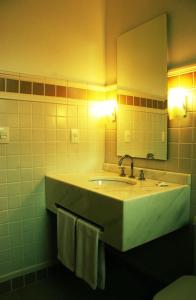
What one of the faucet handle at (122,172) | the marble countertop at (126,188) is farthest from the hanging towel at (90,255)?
the faucet handle at (122,172)

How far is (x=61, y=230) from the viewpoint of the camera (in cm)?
165

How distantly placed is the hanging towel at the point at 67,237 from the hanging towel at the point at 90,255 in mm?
63

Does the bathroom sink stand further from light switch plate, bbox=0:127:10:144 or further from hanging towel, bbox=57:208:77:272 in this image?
light switch plate, bbox=0:127:10:144

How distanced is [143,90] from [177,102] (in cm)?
37

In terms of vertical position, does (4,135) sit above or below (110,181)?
above

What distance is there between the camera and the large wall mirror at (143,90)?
1666 millimetres

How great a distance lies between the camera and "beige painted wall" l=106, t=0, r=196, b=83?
1.49m

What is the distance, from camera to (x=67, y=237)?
1.59 meters

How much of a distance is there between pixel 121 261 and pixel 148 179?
76 cm

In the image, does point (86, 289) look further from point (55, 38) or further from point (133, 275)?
point (55, 38)

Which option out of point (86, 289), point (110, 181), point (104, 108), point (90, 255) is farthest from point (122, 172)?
point (86, 289)

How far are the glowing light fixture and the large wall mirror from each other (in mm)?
73

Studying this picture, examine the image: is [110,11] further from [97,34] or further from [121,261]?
[121,261]

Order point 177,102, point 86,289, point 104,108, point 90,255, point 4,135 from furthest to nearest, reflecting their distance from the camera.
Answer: point 104,108 < point 86,289 < point 4,135 < point 177,102 < point 90,255
